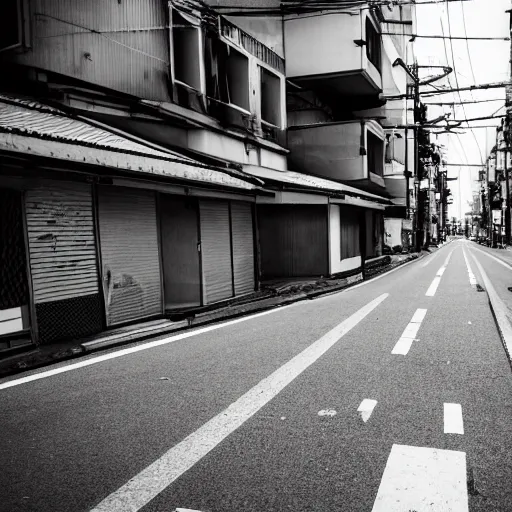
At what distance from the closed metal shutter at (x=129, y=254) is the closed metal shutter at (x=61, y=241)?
37cm

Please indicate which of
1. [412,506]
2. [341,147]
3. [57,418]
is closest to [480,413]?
[412,506]

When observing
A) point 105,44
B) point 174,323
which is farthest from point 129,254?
point 105,44

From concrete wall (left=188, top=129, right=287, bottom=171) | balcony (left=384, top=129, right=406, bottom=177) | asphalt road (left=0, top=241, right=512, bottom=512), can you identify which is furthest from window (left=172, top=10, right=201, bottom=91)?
balcony (left=384, top=129, right=406, bottom=177)

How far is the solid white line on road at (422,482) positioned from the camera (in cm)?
299

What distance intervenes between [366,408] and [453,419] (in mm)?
793

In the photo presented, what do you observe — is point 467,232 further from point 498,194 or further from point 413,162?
point 413,162

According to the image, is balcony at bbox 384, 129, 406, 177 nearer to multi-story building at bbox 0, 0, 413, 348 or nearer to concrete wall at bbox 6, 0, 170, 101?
multi-story building at bbox 0, 0, 413, 348

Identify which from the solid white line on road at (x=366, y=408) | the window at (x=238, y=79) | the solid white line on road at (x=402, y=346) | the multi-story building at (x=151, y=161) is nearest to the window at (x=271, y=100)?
the multi-story building at (x=151, y=161)

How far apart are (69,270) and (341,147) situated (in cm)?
1840

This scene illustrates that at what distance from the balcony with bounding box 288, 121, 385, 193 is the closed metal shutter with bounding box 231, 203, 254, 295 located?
1056 cm

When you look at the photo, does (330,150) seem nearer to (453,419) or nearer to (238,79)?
(238,79)

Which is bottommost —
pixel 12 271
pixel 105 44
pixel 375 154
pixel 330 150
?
pixel 12 271

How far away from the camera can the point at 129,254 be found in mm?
9609

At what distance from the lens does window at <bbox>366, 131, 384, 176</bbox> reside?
1042 inches
